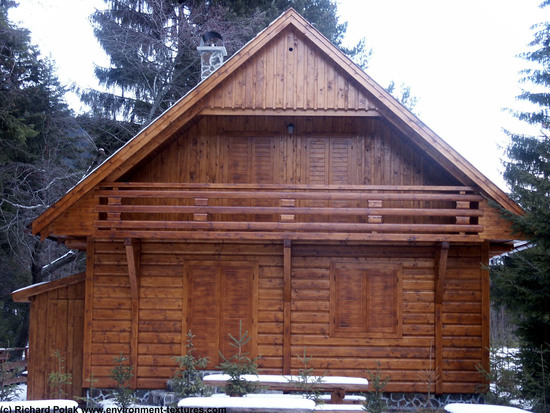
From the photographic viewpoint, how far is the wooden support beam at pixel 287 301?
44.4 feet

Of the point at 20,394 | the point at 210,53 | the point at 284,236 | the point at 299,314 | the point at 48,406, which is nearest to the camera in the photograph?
the point at 48,406

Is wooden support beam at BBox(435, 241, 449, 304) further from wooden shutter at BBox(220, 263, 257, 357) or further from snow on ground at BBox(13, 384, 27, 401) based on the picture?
snow on ground at BBox(13, 384, 27, 401)

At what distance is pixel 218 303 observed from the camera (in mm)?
14023

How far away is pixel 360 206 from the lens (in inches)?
558

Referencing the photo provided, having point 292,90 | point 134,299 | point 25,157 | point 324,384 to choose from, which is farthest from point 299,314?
point 25,157

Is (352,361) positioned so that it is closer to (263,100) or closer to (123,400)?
(123,400)

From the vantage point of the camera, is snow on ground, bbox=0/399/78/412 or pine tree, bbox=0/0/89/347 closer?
snow on ground, bbox=0/399/78/412

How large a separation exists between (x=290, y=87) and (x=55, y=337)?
7886 millimetres

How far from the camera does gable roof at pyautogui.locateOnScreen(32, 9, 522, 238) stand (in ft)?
41.4

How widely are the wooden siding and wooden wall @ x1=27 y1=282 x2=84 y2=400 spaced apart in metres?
5.62

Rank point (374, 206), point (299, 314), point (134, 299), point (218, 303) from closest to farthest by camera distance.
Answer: point (374, 206)
point (134, 299)
point (299, 314)
point (218, 303)

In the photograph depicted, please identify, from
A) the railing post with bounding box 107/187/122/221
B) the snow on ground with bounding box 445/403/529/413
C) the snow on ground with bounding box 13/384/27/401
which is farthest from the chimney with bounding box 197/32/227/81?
the snow on ground with bounding box 445/403/529/413

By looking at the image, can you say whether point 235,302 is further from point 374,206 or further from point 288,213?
point 374,206

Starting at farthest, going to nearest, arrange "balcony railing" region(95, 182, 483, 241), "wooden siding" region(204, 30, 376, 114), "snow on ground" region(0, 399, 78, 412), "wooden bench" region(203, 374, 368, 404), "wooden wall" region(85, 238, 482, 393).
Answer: "wooden wall" region(85, 238, 482, 393) < "wooden siding" region(204, 30, 376, 114) < "balcony railing" region(95, 182, 483, 241) < "wooden bench" region(203, 374, 368, 404) < "snow on ground" region(0, 399, 78, 412)
